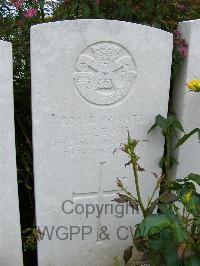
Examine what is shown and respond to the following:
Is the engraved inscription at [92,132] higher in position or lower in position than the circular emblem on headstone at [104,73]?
lower

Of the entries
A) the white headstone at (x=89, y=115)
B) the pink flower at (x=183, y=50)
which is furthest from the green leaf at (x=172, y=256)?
the pink flower at (x=183, y=50)

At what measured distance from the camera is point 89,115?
7.29 feet

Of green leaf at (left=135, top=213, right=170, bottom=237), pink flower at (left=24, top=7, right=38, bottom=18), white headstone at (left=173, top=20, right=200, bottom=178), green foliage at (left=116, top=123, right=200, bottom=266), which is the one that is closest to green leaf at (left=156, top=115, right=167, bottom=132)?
white headstone at (left=173, top=20, right=200, bottom=178)

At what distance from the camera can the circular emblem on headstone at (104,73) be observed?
2127mm

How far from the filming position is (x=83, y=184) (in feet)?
7.72

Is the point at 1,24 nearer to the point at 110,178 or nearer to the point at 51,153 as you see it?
the point at 51,153

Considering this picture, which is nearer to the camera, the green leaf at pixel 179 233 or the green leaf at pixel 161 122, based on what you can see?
the green leaf at pixel 179 233

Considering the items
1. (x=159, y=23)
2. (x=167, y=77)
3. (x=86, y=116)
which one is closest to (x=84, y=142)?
(x=86, y=116)

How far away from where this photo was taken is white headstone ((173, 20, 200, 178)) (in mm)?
2330

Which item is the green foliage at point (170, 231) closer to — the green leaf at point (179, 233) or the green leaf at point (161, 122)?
the green leaf at point (179, 233)

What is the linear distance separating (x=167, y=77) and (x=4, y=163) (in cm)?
104

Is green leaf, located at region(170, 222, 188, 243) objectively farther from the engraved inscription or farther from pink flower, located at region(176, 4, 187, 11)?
pink flower, located at region(176, 4, 187, 11)

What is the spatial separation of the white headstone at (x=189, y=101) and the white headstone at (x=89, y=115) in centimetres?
16

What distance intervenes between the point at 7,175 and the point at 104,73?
77 cm
